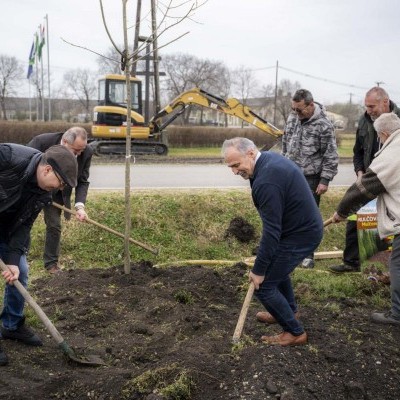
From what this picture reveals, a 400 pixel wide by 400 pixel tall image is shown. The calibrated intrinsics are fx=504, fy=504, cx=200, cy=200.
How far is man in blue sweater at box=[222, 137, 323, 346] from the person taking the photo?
11.9ft

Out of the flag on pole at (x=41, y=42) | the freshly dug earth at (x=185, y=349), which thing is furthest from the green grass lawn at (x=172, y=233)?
the flag on pole at (x=41, y=42)

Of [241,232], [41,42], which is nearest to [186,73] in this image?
[41,42]

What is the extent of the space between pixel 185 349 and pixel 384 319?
1.95m

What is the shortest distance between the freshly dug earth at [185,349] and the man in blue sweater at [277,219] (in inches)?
13.6

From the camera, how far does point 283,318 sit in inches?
156

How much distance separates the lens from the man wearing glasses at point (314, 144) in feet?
20.7

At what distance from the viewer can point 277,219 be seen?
3625 mm

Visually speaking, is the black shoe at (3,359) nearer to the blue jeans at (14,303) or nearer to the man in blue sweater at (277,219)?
the blue jeans at (14,303)

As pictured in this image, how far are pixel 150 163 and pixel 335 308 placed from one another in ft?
39.4

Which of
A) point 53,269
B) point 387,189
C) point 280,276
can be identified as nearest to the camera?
point 280,276

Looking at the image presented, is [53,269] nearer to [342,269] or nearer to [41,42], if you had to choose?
[342,269]

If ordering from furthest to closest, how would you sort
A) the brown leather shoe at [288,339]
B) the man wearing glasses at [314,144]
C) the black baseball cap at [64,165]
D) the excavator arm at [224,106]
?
the excavator arm at [224,106]
the man wearing glasses at [314,144]
the brown leather shoe at [288,339]
the black baseball cap at [64,165]

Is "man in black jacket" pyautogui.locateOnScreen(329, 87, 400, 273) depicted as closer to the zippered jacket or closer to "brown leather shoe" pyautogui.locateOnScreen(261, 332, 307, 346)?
the zippered jacket

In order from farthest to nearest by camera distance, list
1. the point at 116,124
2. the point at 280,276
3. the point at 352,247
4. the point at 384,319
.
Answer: the point at 116,124, the point at 352,247, the point at 384,319, the point at 280,276
